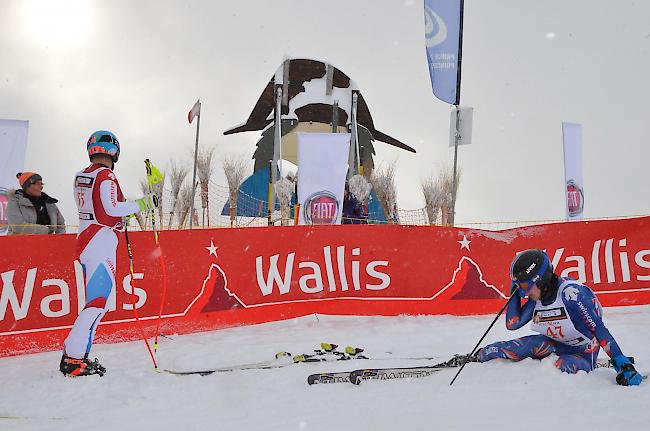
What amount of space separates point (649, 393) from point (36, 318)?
5.80 meters

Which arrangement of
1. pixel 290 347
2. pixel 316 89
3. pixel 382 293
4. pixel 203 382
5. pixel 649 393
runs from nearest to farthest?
pixel 649 393, pixel 203 382, pixel 290 347, pixel 382 293, pixel 316 89

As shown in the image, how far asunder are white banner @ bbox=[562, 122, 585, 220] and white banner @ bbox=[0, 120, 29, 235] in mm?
11129

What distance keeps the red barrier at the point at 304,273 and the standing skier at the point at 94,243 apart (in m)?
1.61

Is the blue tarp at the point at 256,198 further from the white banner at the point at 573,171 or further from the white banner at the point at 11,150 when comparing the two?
the white banner at the point at 11,150

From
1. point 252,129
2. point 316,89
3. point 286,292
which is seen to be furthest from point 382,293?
point 252,129

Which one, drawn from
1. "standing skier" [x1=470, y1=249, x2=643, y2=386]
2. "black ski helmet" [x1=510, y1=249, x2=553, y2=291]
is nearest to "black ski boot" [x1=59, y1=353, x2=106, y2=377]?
"standing skier" [x1=470, y1=249, x2=643, y2=386]

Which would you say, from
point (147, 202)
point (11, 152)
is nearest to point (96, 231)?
point (147, 202)

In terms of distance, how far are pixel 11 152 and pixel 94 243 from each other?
541 centimetres

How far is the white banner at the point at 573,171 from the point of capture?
12.4m

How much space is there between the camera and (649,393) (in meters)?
3.31

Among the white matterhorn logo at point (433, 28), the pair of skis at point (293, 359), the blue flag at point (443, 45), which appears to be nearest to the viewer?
the pair of skis at point (293, 359)

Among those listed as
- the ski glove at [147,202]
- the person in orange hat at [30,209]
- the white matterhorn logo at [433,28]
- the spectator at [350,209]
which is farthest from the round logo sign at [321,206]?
the ski glove at [147,202]

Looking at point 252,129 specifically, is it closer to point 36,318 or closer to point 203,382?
point 36,318

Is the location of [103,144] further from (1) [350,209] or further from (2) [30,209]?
(1) [350,209]
